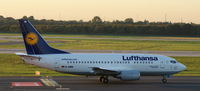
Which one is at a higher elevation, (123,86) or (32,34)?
(32,34)

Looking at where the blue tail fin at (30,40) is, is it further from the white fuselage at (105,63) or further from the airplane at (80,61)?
the white fuselage at (105,63)

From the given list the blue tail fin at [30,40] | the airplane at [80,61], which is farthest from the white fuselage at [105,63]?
the blue tail fin at [30,40]

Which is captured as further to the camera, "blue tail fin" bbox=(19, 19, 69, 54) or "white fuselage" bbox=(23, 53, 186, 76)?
"blue tail fin" bbox=(19, 19, 69, 54)

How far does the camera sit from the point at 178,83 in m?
39.7

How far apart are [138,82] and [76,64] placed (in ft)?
19.7

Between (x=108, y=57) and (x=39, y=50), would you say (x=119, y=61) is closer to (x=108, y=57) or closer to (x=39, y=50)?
(x=108, y=57)

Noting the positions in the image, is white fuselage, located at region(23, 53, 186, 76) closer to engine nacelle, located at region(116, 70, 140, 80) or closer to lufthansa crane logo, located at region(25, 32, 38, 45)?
engine nacelle, located at region(116, 70, 140, 80)

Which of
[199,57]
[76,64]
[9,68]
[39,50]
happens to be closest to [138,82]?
[76,64]

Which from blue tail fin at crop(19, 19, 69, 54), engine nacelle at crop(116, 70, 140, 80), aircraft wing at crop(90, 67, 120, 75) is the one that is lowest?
engine nacelle at crop(116, 70, 140, 80)

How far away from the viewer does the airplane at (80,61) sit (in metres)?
37.9

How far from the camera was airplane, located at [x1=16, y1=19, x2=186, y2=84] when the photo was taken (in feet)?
124

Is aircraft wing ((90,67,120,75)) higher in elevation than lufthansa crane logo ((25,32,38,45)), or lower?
lower

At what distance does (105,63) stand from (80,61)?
2.35 metres

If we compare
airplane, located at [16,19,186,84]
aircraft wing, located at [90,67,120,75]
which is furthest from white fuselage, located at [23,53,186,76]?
aircraft wing, located at [90,67,120,75]
